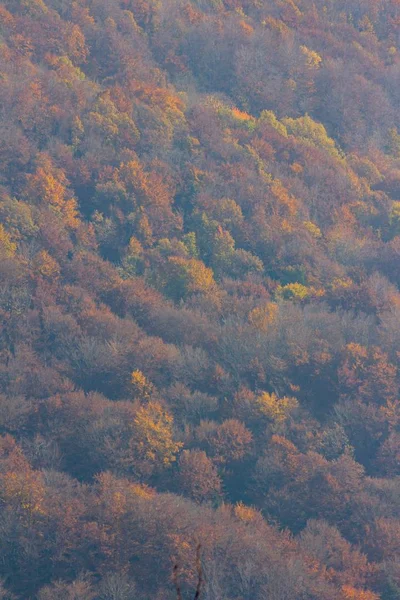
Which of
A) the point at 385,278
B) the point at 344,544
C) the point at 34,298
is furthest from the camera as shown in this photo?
the point at 385,278

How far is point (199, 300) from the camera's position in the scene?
50.2 meters

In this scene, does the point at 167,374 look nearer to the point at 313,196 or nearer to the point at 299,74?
the point at 313,196

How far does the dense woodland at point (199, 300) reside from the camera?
3406cm

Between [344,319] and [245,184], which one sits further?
[245,184]

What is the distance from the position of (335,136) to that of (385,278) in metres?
19.3

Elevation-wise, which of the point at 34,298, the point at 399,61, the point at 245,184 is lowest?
the point at 34,298

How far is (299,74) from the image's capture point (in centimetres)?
7194

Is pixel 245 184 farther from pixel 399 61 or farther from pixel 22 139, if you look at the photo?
pixel 399 61

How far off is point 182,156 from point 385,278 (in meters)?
16.9

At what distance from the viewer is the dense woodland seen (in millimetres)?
34062

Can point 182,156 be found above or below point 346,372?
below

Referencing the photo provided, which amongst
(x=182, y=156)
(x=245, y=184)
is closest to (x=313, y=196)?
(x=245, y=184)

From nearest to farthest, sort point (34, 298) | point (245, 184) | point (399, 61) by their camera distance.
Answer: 1. point (34, 298)
2. point (245, 184)
3. point (399, 61)

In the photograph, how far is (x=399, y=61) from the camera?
7656cm
